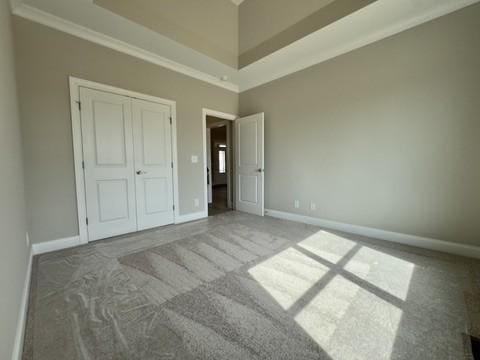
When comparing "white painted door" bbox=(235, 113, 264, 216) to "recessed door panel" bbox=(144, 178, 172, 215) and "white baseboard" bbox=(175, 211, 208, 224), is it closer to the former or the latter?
"white baseboard" bbox=(175, 211, 208, 224)

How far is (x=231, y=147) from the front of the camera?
4711 millimetres

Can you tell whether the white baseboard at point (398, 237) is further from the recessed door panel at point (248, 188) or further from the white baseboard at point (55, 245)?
the white baseboard at point (55, 245)

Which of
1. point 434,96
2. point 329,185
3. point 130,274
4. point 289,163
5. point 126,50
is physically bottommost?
point 130,274

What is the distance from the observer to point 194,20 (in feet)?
9.59

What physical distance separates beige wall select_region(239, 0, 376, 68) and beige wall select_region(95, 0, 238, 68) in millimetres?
220

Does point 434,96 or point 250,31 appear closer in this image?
point 434,96

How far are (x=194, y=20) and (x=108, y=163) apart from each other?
7.99ft

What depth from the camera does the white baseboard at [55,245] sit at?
7.70ft

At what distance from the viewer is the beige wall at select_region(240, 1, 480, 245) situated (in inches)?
85.3

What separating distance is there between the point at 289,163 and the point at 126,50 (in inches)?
123

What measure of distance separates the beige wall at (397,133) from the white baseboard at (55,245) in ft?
11.0

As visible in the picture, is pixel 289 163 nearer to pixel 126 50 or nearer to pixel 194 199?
pixel 194 199

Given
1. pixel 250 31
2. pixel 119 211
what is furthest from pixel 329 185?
pixel 119 211

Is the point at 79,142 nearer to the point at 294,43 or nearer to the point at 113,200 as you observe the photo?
the point at 113,200
